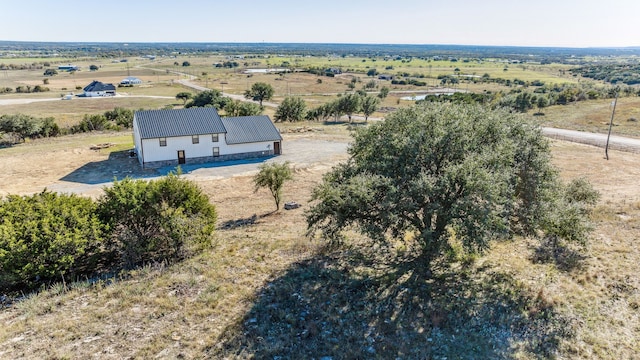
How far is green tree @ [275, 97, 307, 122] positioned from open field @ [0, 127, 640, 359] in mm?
49650

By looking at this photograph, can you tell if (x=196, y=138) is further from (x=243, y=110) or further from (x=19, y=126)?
(x=19, y=126)

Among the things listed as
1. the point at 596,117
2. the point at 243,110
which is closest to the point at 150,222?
the point at 243,110

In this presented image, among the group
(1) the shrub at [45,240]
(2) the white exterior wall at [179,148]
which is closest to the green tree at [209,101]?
(2) the white exterior wall at [179,148]

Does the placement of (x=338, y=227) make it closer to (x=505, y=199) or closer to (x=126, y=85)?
(x=505, y=199)

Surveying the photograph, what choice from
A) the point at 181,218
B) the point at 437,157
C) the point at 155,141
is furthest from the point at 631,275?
Answer: the point at 155,141

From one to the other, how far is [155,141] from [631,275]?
37.3 metres

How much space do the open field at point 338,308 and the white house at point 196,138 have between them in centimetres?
2285

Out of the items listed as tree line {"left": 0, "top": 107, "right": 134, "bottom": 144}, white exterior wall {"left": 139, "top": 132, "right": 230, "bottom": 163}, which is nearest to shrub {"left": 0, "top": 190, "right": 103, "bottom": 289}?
white exterior wall {"left": 139, "top": 132, "right": 230, "bottom": 163}

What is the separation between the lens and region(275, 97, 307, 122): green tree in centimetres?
6819

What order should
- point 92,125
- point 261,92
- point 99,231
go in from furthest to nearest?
point 261,92, point 92,125, point 99,231

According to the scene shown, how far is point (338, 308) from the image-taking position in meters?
→ 14.5

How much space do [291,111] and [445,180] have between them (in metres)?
57.0

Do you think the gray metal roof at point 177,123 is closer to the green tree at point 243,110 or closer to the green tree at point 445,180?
the green tree at point 243,110

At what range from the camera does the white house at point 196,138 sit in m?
39.6
